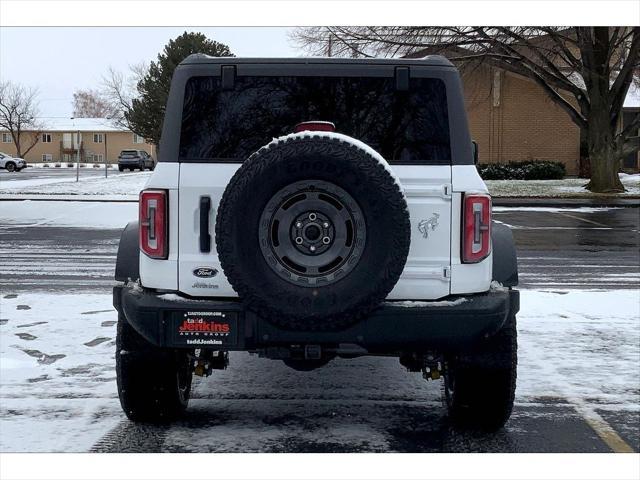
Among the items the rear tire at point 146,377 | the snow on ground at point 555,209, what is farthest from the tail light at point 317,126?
the snow on ground at point 555,209

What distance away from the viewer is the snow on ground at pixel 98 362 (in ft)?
16.4

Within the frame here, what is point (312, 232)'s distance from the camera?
13.4 feet

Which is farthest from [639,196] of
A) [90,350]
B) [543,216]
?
[90,350]

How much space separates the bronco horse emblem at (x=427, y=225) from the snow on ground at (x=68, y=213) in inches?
611

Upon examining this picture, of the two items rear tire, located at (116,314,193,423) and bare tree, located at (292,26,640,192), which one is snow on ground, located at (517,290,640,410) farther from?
bare tree, located at (292,26,640,192)

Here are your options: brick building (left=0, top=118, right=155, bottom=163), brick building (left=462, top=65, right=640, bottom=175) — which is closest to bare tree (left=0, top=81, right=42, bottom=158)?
brick building (left=0, top=118, right=155, bottom=163)

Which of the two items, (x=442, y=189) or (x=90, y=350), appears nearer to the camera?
(x=442, y=189)

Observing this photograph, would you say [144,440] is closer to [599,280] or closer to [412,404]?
[412,404]

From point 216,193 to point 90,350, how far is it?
299cm

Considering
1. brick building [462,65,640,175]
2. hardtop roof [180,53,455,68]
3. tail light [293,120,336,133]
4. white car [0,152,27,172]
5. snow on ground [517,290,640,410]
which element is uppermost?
brick building [462,65,640,175]

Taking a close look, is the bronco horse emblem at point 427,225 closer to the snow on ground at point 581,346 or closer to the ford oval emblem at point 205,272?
the ford oval emblem at point 205,272

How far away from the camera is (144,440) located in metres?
4.64

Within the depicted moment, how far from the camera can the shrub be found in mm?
38719

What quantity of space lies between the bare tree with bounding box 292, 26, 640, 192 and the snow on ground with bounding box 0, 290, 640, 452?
23195mm
